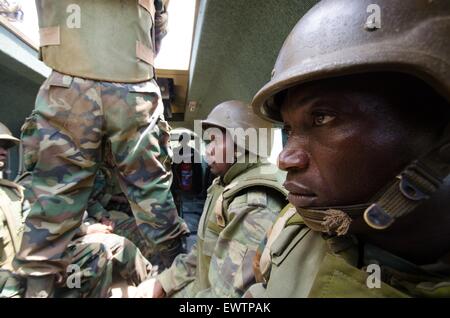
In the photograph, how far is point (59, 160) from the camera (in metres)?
1.10

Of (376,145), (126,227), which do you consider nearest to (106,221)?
(126,227)

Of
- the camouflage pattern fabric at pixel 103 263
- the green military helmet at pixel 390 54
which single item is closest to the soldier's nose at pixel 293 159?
the green military helmet at pixel 390 54

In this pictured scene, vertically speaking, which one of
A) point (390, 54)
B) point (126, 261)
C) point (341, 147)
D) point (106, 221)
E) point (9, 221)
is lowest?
point (106, 221)

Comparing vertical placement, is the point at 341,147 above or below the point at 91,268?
above

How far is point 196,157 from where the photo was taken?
3.40 m

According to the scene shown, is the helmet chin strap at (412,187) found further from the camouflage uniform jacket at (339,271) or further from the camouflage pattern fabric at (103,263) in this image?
the camouflage pattern fabric at (103,263)

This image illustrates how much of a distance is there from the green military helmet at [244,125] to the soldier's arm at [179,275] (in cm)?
60

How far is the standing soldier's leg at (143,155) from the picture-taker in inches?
45.4

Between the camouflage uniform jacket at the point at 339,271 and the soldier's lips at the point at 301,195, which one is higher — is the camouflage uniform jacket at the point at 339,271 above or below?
below

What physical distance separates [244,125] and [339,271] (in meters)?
0.96

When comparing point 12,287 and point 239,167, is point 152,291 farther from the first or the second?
point 239,167

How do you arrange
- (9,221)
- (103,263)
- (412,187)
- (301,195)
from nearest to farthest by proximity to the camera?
(412,187) < (301,195) < (103,263) < (9,221)

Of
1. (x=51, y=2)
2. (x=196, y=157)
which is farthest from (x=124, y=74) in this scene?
(x=196, y=157)
